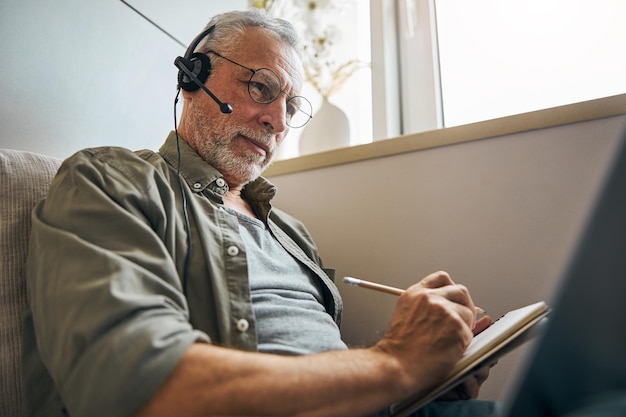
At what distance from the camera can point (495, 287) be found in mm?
1047

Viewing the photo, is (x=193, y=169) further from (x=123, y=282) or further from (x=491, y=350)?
(x=491, y=350)

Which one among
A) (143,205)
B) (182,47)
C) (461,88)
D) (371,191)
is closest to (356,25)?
(461,88)

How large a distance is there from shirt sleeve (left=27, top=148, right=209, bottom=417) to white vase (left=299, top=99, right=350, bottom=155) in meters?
0.87

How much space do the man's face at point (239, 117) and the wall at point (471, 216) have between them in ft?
1.16

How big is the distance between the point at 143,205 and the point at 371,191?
0.74 metres

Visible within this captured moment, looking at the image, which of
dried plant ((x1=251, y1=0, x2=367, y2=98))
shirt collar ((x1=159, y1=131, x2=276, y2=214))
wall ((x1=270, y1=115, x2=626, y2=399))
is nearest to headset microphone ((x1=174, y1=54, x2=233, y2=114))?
shirt collar ((x1=159, y1=131, x2=276, y2=214))

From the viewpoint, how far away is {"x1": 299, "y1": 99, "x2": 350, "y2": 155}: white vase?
1.52 m

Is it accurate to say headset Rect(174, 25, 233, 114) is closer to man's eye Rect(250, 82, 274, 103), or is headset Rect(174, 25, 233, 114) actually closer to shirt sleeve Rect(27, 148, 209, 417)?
man's eye Rect(250, 82, 274, 103)

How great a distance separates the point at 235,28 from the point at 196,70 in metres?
0.15

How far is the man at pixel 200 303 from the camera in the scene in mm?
466

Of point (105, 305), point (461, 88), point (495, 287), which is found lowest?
point (495, 287)

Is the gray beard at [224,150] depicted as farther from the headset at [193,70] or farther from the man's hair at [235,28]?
the man's hair at [235,28]

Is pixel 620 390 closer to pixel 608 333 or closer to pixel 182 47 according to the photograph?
pixel 608 333

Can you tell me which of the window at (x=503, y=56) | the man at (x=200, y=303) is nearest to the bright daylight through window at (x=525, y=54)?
the window at (x=503, y=56)
